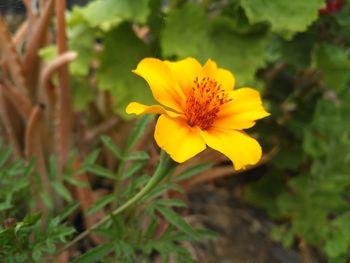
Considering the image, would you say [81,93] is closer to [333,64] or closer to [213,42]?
[213,42]

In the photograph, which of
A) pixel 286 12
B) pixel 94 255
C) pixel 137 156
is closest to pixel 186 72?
pixel 137 156

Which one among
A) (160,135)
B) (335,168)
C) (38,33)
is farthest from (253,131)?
(160,135)

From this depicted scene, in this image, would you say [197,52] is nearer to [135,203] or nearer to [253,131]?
[253,131]

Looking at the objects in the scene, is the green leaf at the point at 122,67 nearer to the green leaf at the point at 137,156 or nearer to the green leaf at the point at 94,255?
the green leaf at the point at 137,156

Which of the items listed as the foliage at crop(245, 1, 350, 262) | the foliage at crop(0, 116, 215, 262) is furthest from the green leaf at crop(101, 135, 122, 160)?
the foliage at crop(245, 1, 350, 262)

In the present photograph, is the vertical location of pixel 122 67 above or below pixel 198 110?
below

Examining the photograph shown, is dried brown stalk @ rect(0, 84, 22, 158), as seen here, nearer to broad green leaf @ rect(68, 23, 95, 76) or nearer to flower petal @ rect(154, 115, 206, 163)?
broad green leaf @ rect(68, 23, 95, 76)
